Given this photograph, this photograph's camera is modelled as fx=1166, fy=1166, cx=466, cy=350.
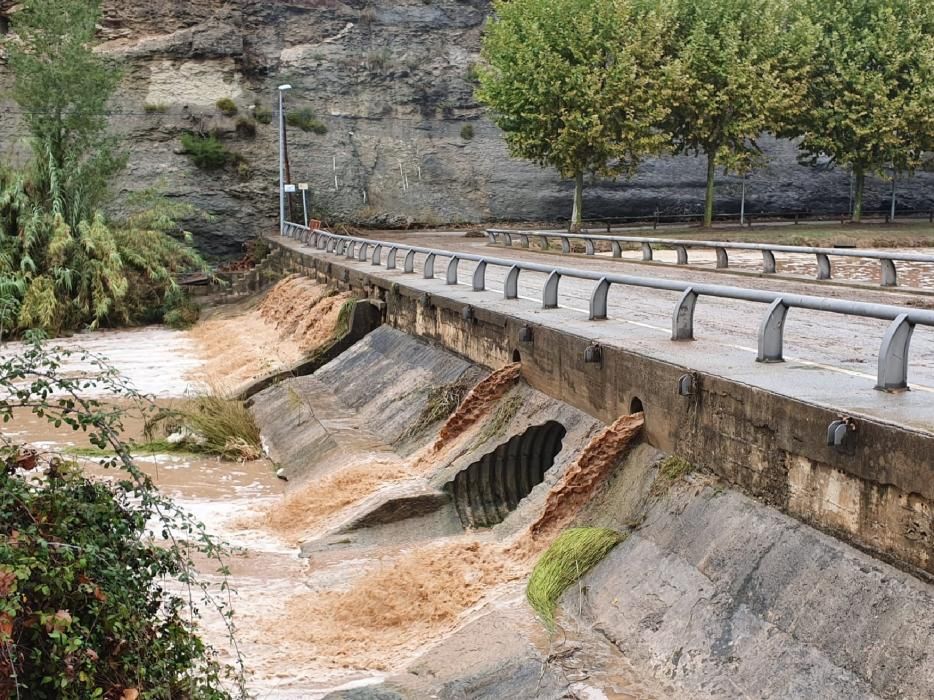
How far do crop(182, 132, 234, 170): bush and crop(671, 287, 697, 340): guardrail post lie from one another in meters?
46.0

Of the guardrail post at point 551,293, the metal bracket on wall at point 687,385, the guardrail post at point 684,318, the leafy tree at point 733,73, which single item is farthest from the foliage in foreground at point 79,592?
the leafy tree at point 733,73

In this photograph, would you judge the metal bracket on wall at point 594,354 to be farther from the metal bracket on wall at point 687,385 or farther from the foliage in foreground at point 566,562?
the foliage in foreground at point 566,562

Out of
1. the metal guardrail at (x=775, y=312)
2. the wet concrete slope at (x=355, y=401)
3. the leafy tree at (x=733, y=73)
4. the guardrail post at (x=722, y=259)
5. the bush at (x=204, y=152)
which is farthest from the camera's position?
the bush at (x=204, y=152)

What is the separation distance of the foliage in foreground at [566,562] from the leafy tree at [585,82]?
35.8 metres

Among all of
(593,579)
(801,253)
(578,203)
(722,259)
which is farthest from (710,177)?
(593,579)

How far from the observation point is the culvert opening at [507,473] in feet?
40.4

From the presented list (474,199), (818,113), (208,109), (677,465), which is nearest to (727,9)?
(818,113)

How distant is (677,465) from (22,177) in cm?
3242

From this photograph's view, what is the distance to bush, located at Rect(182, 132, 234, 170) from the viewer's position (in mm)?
54500

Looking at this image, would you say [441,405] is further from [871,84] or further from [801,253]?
[871,84]

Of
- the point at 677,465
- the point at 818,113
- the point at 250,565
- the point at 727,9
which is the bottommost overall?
the point at 250,565

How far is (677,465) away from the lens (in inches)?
366

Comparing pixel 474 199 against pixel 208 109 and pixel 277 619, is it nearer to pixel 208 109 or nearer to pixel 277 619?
pixel 208 109

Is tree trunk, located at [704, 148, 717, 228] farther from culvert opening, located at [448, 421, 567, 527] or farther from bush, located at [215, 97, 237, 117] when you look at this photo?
culvert opening, located at [448, 421, 567, 527]
